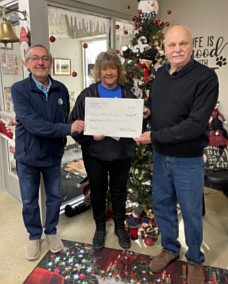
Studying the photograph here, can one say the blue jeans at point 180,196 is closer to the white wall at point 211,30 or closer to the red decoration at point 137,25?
the red decoration at point 137,25

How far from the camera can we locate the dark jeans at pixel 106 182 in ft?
6.15

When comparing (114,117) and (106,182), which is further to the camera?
(106,182)

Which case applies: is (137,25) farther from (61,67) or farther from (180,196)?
(180,196)

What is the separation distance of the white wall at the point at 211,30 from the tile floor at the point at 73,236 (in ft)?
4.02

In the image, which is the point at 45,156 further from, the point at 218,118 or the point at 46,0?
the point at 218,118

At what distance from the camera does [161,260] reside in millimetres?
1843

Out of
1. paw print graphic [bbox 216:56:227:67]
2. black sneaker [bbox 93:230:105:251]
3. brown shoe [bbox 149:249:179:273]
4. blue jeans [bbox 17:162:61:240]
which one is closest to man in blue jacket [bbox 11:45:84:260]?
blue jeans [bbox 17:162:61:240]

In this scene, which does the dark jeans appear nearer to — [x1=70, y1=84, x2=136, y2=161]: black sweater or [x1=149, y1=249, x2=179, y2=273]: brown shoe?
[x1=70, y1=84, x2=136, y2=161]: black sweater

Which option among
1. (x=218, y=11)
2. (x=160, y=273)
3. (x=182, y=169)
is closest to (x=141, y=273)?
(x=160, y=273)

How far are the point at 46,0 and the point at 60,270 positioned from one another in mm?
2115

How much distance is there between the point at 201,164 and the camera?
1.56m

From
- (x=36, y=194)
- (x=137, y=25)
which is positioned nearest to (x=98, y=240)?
(x=36, y=194)

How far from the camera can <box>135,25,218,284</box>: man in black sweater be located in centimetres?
140

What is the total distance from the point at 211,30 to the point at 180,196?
2.24 m
